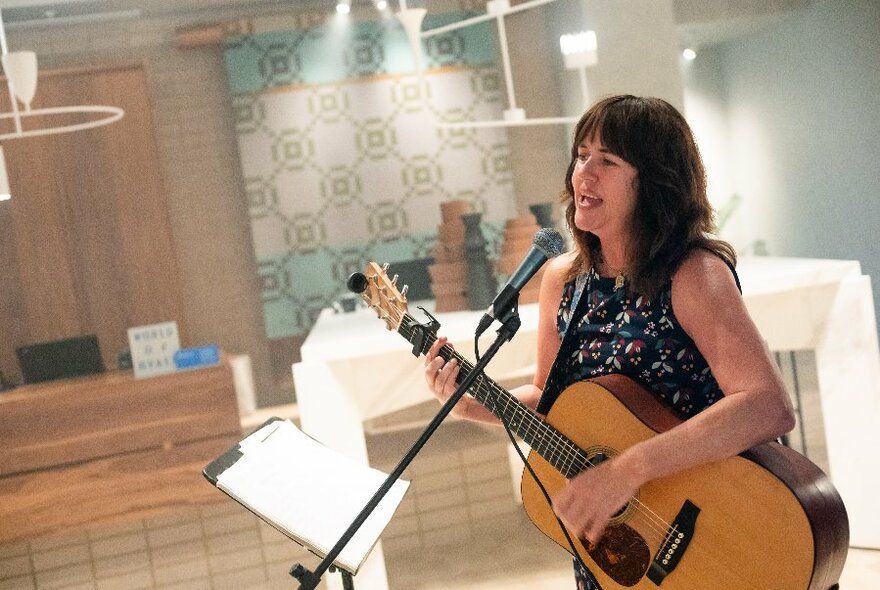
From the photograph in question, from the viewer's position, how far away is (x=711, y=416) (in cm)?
151

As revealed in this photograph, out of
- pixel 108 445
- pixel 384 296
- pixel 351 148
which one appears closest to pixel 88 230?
pixel 108 445

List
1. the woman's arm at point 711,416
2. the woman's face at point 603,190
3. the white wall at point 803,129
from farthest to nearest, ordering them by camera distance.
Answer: the white wall at point 803,129, the woman's face at point 603,190, the woman's arm at point 711,416

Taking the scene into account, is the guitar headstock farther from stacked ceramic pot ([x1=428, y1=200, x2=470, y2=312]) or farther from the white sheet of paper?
stacked ceramic pot ([x1=428, y1=200, x2=470, y2=312])

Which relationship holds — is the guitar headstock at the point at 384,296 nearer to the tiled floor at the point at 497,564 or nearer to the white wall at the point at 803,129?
the tiled floor at the point at 497,564

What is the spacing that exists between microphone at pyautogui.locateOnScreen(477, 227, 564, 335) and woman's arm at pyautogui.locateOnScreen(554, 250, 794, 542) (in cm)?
34

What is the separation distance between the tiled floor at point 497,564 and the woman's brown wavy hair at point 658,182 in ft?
6.80

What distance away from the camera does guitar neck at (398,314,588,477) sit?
1.71 m

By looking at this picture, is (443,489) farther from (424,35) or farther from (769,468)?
(769,468)

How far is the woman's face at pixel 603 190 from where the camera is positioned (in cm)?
162

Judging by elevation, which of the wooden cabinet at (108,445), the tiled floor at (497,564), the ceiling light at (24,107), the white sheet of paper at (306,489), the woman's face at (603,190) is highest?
the ceiling light at (24,107)

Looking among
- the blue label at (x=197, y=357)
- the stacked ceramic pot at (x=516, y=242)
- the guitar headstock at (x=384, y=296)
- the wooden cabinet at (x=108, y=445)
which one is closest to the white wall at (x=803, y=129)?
the stacked ceramic pot at (x=516, y=242)

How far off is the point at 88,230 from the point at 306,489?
214cm

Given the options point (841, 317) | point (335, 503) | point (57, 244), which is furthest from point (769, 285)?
point (57, 244)

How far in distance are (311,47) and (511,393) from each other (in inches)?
85.6
